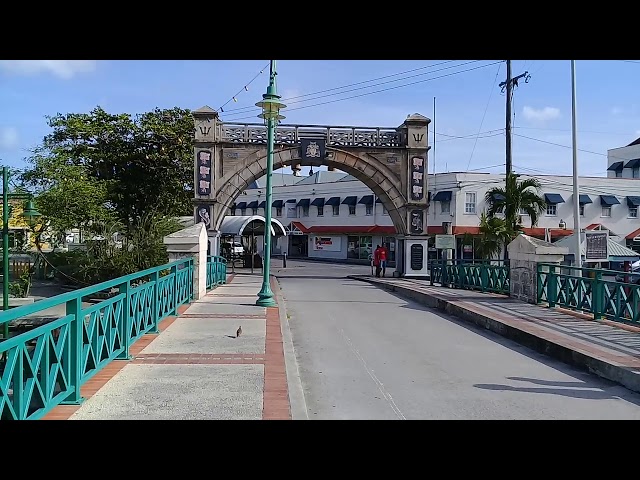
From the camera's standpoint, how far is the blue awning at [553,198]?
150 feet

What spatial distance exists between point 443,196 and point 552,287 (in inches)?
1182

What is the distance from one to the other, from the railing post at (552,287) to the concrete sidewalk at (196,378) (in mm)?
6891

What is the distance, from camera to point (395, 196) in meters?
32.8

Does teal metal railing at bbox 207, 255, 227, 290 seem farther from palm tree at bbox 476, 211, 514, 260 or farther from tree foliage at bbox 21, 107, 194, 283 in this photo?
palm tree at bbox 476, 211, 514, 260

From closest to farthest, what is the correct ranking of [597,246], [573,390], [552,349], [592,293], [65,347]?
[65,347] → [573,390] → [552,349] → [592,293] → [597,246]

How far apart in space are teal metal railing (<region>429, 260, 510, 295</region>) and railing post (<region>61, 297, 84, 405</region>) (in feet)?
48.4

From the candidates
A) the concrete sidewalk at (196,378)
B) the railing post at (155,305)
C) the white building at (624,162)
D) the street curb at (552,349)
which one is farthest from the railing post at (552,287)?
the white building at (624,162)

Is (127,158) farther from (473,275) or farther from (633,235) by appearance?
(633,235)

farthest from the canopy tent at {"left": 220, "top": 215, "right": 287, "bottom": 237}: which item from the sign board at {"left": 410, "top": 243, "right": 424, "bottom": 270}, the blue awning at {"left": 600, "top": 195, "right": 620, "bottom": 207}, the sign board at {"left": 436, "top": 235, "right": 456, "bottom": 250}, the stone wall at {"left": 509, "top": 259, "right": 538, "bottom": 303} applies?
the blue awning at {"left": 600, "top": 195, "right": 620, "bottom": 207}

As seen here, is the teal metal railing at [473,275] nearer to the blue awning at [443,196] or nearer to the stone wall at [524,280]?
the stone wall at [524,280]

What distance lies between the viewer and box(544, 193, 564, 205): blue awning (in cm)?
4569

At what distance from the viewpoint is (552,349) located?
10.9 meters

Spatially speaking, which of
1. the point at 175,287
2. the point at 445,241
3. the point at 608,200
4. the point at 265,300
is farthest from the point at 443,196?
the point at 175,287
